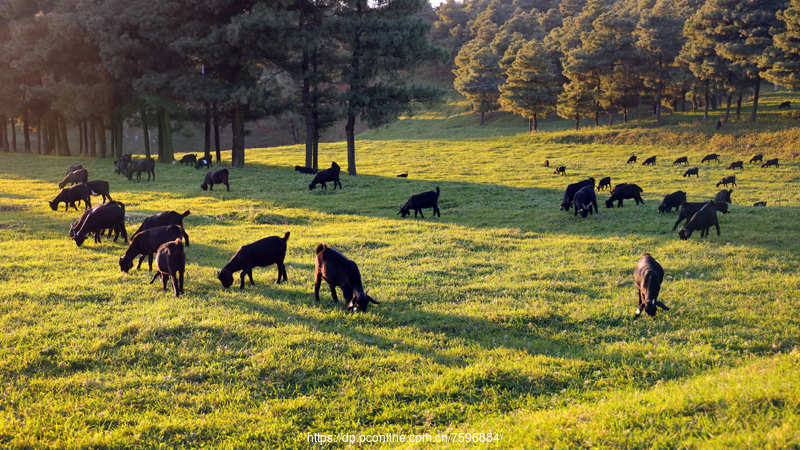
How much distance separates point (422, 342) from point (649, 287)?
4775 millimetres

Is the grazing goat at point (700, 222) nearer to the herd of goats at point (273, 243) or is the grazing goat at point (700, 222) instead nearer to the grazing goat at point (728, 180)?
the herd of goats at point (273, 243)

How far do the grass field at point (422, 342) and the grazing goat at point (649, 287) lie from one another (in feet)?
0.64

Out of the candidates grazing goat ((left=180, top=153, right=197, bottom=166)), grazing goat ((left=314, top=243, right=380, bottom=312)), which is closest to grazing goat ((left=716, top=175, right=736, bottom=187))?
grazing goat ((left=314, top=243, right=380, bottom=312))

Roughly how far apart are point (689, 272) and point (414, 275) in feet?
22.9

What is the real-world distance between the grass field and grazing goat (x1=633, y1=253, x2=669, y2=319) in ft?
0.64

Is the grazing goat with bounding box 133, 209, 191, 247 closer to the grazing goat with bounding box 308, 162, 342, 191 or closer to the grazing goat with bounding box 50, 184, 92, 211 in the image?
the grazing goat with bounding box 50, 184, 92, 211

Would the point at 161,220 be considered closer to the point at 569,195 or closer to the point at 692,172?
the point at 569,195

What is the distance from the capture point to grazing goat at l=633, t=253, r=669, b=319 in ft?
31.2

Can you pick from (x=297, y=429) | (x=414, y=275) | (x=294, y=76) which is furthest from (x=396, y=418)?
(x=294, y=76)

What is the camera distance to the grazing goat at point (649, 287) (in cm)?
950

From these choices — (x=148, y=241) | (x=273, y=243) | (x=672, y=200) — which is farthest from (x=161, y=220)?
(x=672, y=200)

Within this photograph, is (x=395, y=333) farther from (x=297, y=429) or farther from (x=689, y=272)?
(x=689, y=272)

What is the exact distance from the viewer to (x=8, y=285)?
11.3 m

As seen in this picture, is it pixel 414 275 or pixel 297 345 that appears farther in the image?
pixel 414 275
